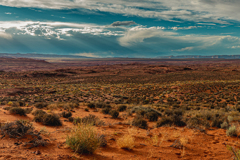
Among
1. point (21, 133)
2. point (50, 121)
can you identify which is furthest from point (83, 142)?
point (50, 121)

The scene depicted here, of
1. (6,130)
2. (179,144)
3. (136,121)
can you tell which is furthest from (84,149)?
(136,121)

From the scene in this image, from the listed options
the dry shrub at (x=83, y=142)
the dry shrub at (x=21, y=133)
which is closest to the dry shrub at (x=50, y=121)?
the dry shrub at (x=21, y=133)

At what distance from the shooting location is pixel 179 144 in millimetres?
6246

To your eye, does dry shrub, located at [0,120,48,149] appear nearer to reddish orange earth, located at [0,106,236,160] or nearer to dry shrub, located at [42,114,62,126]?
reddish orange earth, located at [0,106,236,160]

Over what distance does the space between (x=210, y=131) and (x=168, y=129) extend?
2.17m

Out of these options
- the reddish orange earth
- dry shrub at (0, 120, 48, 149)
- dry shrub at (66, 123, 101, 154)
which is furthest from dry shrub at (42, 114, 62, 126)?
dry shrub at (66, 123, 101, 154)

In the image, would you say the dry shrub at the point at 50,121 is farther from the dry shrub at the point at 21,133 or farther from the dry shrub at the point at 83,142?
the dry shrub at the point at 83,142

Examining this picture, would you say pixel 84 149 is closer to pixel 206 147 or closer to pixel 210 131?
pixel 206 147

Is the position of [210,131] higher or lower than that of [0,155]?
lower

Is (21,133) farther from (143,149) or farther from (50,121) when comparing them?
(143,149)

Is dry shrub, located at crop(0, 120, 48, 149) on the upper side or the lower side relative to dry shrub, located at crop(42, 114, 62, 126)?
upper

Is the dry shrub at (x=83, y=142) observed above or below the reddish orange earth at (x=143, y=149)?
above

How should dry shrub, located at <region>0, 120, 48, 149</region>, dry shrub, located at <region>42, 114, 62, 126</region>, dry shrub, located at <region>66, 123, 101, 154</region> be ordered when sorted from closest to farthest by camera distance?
dry shrub, located at <region>66, 123, 101, 154</region> → dry shrub, located at <region>0, 120, 48, 149</region> → dry shrub, located at <region>42, 114, 62, 126</region>

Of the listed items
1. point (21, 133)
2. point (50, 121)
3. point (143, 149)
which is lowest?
point (143, 149)
